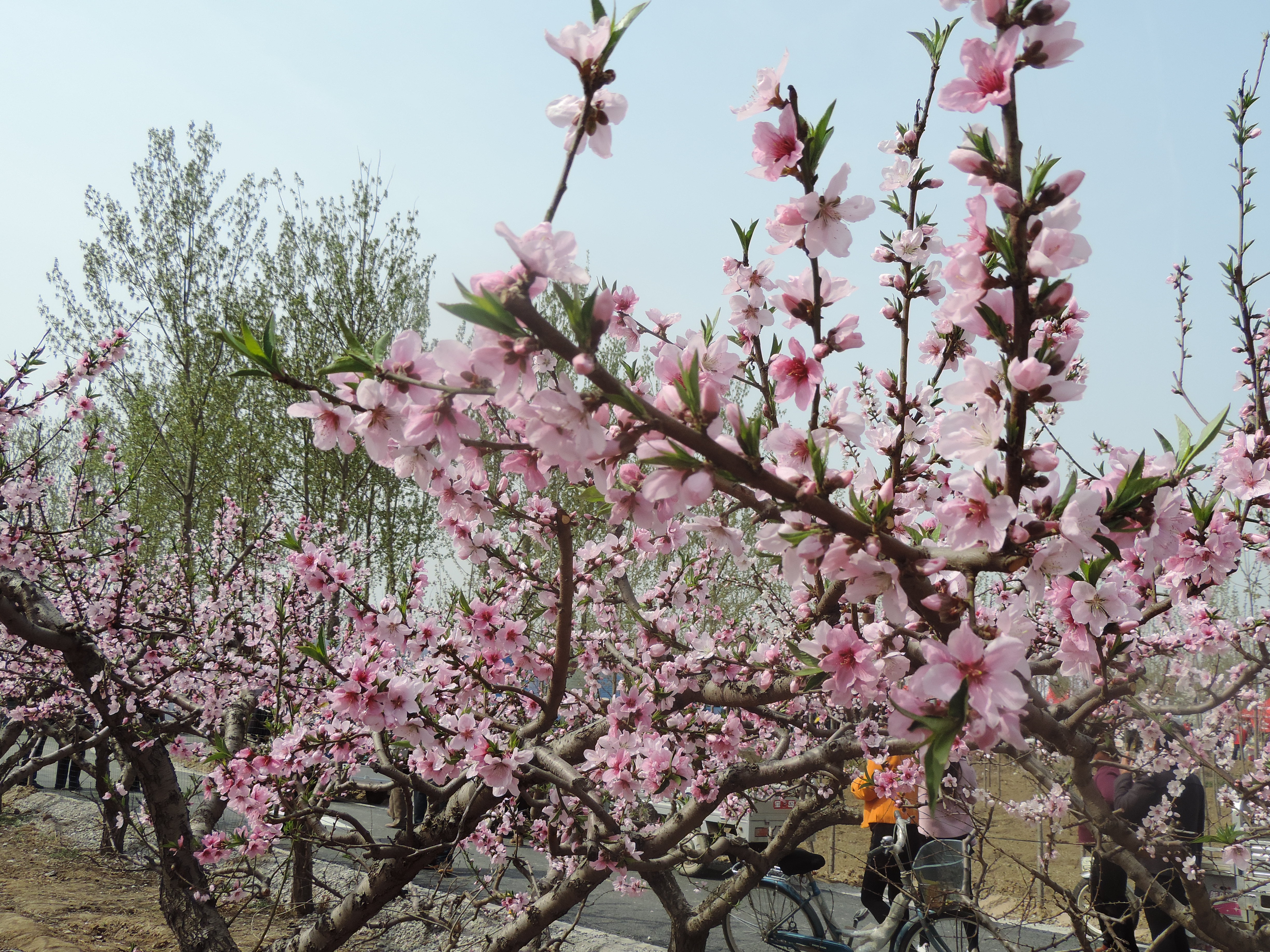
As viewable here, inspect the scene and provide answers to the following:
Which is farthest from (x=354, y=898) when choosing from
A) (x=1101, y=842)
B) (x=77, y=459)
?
(x=77, y=459)

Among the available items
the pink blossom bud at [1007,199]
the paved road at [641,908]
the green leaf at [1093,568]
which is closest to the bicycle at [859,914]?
the paved road at [641,908]

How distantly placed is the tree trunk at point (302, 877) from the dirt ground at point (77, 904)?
29 centimetres

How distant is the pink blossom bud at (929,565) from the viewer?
1.03 meters

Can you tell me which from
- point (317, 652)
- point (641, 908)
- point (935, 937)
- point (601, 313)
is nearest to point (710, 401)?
point (601, 313)

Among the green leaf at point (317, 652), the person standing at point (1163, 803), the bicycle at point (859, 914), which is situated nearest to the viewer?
the green leaf at point (317, 652)

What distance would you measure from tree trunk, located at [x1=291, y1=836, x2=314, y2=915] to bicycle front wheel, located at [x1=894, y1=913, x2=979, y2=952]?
4.02 m

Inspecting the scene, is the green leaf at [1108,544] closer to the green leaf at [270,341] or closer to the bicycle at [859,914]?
the green leaf at [270,341]

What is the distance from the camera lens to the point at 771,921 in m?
6.26

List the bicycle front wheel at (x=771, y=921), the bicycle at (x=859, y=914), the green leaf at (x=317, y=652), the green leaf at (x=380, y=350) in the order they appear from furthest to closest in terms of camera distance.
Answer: the bicycle front wheel at (x=771, y=921), the bicycle at (x=859, y=914), the green leaf at (x=317, y=652), the green leaf at (x=380, y=350)

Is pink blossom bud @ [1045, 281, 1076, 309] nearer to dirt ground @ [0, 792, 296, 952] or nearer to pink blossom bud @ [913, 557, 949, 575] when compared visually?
pink blossom bud @ [913, 557, 949, 575]

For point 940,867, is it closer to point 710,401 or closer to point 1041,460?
point 1041,460

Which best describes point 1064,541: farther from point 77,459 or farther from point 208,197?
point 208,197

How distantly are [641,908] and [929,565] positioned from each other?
9.62 m

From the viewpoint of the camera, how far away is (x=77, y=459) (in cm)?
1196
